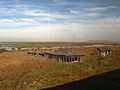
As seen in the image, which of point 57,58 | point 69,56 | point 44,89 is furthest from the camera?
point 57,58

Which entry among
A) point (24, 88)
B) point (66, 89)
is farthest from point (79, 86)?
point (24, 88)

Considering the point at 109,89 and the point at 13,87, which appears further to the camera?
the point at 13,87

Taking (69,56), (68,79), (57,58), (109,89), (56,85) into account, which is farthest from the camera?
(57,58)

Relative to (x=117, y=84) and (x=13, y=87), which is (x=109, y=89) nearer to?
(x=117, y=84)

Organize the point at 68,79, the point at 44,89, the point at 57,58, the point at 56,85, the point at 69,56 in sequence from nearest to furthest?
the point at 44,89
the point at 56,85
the point at 68,79
the point at 69,56
the point at 57,58

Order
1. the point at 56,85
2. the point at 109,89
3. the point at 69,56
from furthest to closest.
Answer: the point at 69,56
the point at 56,85
the point at 109,89

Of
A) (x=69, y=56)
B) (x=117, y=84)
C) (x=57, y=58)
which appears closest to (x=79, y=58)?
(x=69, y=56)

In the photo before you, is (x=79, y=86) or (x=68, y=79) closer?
(x=79, y=86)

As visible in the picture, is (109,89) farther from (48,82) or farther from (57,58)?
(57,58)
